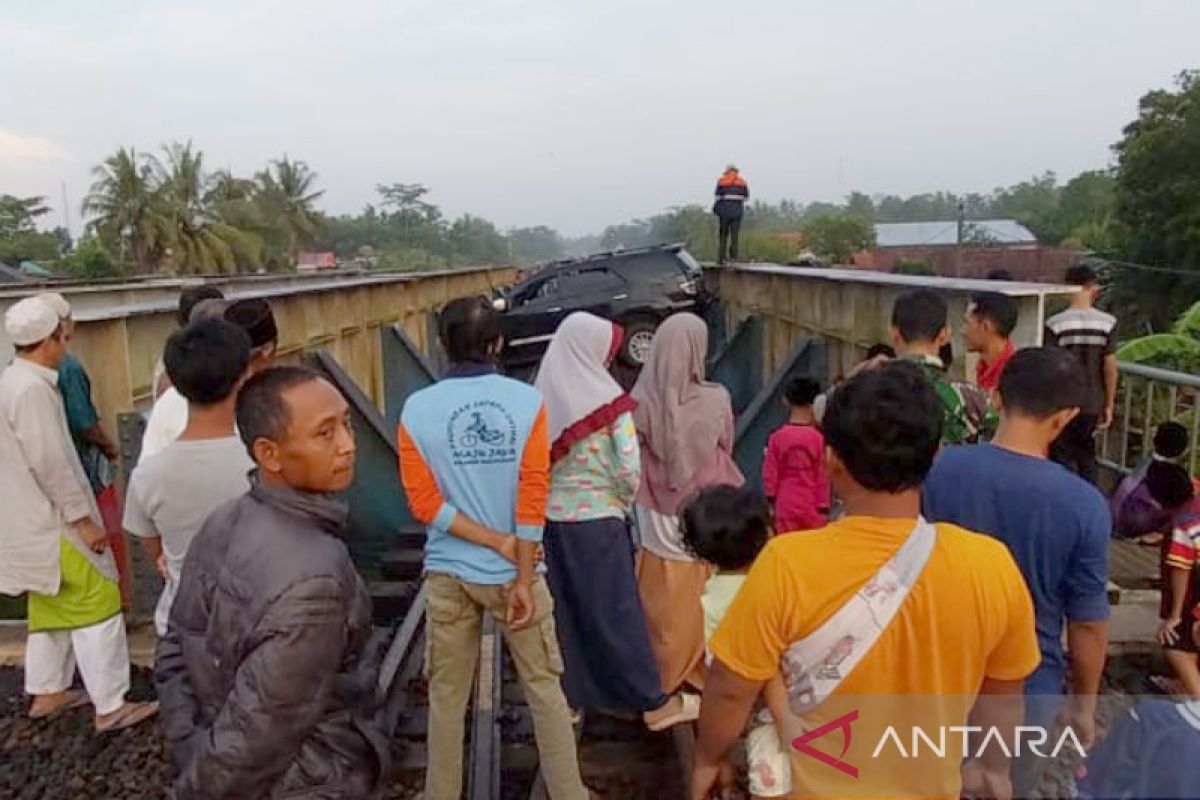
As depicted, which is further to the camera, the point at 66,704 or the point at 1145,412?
the point at 1145,412

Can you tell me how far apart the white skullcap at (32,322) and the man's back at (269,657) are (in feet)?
7.45

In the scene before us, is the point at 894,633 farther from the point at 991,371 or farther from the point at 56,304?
the point at 56,304

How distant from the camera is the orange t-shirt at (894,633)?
1764 mm

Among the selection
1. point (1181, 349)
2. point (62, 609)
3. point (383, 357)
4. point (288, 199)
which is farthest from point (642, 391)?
point (288, 199)

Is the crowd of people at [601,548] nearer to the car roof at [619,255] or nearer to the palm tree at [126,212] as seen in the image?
the car roof at [619,255]

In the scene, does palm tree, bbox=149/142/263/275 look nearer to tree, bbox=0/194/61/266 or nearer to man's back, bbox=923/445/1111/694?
tree, bbox=0/194/61/266

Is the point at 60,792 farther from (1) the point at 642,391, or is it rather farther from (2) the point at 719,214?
(2) the point at 719,214

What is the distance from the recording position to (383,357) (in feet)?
31.9

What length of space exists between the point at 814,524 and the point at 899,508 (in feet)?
9.71

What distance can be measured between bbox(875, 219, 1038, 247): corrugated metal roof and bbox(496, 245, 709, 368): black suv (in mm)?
64651

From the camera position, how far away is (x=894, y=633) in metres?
1.76

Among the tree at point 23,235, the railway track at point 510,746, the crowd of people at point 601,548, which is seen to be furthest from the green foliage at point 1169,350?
the tree at point 23,235

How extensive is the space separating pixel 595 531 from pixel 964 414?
1.44 metres

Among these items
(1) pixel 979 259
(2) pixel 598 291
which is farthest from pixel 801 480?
(1) pixel 979 259
